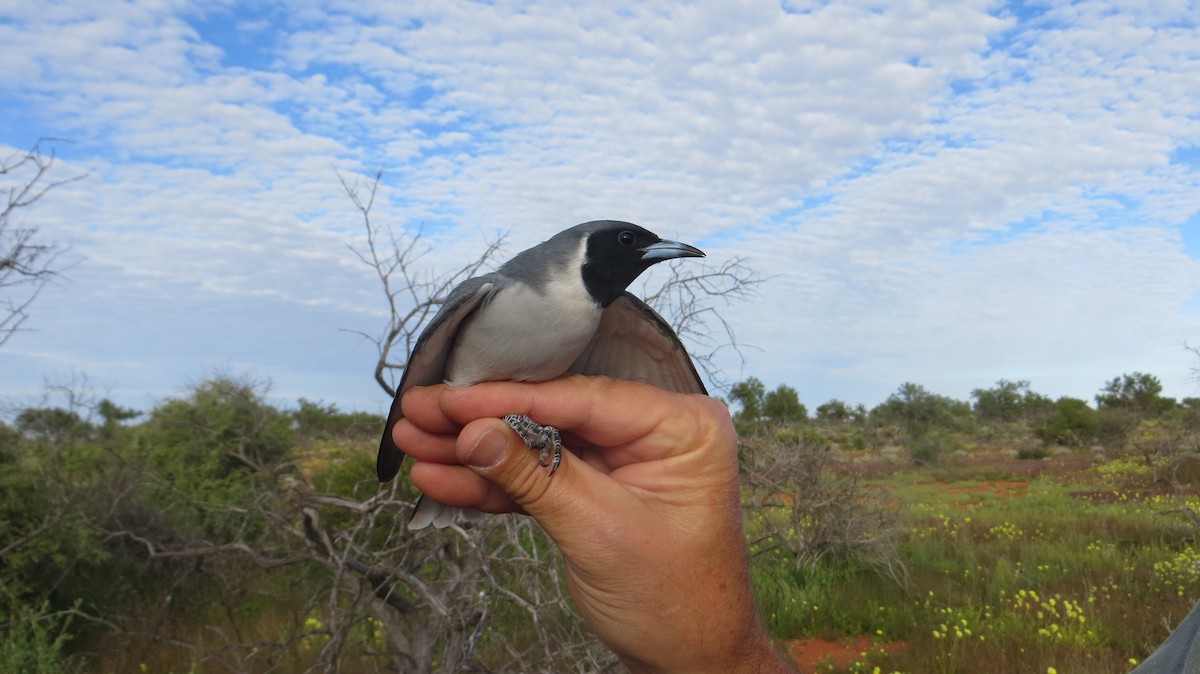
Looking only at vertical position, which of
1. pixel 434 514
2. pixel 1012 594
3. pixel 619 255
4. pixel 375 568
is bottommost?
pixel 1012 594

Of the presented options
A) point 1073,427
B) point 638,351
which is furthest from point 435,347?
point 1073,427

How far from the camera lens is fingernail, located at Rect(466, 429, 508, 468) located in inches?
91.7

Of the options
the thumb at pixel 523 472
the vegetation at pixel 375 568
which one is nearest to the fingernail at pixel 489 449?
the thumb at pixel 523 472

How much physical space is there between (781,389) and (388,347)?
1069 inches

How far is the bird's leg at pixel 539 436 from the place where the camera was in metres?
2.34

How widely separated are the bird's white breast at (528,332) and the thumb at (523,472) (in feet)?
1.05

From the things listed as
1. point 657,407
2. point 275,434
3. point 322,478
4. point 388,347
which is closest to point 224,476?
point 275,434

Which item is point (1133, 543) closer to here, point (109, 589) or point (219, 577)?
point (219, 577)

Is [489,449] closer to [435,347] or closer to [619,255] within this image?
[435,347]

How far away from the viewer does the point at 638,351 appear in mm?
3164

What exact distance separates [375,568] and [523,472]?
2766mm

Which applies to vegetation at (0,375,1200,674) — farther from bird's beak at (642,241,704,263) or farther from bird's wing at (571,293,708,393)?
bird's beak at (642,241,704,263)

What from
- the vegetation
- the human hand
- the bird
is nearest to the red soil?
the vegetation

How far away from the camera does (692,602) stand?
2.15 metres
